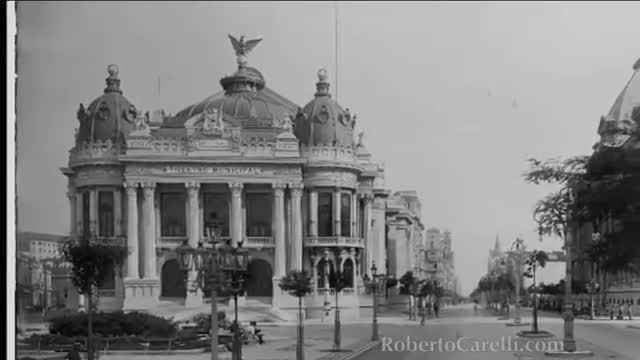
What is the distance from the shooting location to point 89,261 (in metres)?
7.62

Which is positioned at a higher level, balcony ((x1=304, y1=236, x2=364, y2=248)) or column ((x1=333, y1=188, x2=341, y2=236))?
column ((x1=333, y1=188, x2=341, y2=236))

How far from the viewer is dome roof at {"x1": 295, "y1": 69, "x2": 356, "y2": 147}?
23.5 ft

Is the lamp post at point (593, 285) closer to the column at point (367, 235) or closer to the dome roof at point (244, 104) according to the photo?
the column at point (367, 235)

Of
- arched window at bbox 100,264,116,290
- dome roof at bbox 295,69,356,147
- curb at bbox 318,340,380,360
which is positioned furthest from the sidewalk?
dome roof at bbox 295,69,356,147

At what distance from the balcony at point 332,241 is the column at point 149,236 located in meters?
1.35

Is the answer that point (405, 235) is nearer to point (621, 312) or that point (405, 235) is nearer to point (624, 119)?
point (621, 312)

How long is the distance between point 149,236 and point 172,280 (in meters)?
0.42

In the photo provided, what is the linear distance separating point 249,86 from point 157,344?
95.2 inches

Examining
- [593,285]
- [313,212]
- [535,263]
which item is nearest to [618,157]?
[593,285]

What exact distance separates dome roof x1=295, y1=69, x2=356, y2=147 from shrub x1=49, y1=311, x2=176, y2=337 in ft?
6.82

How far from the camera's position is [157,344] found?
820cm

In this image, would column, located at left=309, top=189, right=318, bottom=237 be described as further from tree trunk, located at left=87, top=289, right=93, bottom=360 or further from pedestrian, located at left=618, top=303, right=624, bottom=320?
pedestrian, located at left=618, top=303, right=624, bottom=320

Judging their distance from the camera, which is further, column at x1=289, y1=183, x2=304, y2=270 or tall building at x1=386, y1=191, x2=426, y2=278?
column at x1=289, y1=183, x2=304, y2=270

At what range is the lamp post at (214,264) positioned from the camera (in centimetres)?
579
